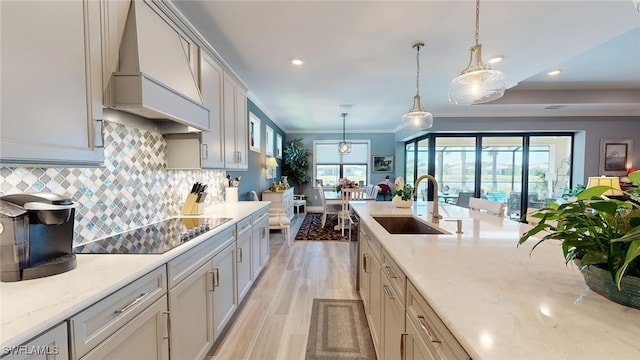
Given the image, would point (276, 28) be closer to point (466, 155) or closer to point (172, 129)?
point (172, 129)

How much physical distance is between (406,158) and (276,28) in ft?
21.2

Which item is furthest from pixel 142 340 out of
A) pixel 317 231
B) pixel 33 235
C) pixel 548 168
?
pixel 548 168

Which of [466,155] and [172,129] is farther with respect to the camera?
[466,155]

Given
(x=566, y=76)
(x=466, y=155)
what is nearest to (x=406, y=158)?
(x=466, y=155)

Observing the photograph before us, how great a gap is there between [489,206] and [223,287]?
256 cm

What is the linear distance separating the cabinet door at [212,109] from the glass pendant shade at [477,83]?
217cm

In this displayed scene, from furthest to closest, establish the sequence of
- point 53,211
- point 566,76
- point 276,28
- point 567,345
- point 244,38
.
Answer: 1. point 566,76
2. point 244,38
3. point 276,28
4. point 53,211
5. point 567,345

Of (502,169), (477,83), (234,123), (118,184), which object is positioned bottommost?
(118,184)

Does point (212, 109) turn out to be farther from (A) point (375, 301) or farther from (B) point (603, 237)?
(B) point (603, 237)

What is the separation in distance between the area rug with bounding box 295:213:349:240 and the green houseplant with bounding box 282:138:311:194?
4.79 feet

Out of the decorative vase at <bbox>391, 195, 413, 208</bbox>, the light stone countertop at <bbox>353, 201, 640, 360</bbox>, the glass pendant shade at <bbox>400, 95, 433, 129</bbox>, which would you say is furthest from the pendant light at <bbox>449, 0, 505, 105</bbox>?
the light stone countertop at <bbox>353, 201, 640, 360</bbox>

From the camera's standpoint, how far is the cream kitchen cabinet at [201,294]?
4.55 feet

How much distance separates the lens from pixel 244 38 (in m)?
2.49

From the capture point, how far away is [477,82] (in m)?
1.98
